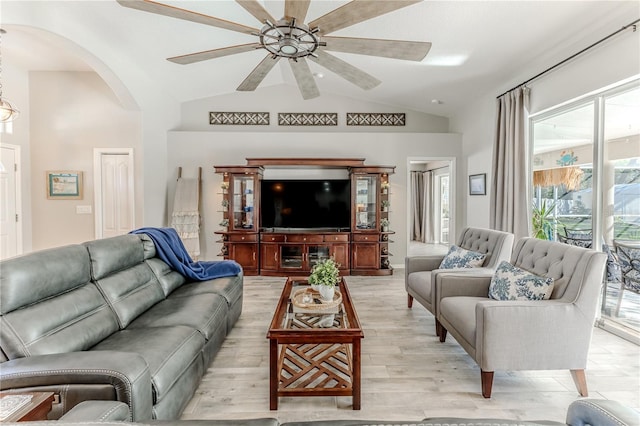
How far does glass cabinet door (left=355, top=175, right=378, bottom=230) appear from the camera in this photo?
5402 mm

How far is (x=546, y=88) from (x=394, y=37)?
6.10ft

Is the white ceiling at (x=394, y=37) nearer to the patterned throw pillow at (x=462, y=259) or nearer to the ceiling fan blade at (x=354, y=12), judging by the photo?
the ceiling fan blade at (x=354, y=12)

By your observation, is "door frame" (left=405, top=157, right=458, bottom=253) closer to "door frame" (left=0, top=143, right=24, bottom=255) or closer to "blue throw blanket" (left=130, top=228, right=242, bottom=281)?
"blue throw blanket" (left=130, top=228, right=242, bottom=281)

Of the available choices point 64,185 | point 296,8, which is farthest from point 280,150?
point 296,8

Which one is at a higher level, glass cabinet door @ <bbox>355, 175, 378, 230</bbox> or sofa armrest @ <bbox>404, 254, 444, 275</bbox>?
glass cabinet door @ <bbox>355, 175, 378, 230</bbox>

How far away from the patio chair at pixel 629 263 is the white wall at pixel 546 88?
1.50 meters

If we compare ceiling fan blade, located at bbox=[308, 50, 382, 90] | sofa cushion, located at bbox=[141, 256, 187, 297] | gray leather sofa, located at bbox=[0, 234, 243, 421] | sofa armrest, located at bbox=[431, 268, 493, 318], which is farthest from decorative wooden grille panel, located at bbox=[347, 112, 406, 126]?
gray leather sofa, located at bbox=[0, 234, 243, 421]

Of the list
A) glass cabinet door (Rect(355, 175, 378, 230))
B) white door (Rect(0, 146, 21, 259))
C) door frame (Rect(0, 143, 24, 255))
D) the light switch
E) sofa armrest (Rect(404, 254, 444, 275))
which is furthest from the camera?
glass cabinet door (Rect(355, 175, 378, 230))

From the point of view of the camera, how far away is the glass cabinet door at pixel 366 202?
5.40 m

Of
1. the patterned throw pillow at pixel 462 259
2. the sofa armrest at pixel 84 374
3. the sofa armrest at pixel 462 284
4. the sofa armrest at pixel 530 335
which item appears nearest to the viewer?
the sofa armrest at pixel 84 374

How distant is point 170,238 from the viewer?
311 centimetres

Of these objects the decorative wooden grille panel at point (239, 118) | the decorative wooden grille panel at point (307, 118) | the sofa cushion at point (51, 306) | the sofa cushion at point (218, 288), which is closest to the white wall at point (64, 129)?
the decorative wooden grille panel at point (239, 118)

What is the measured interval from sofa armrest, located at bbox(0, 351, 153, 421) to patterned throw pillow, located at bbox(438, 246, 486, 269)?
9.04 ft

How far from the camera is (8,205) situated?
4.62m
